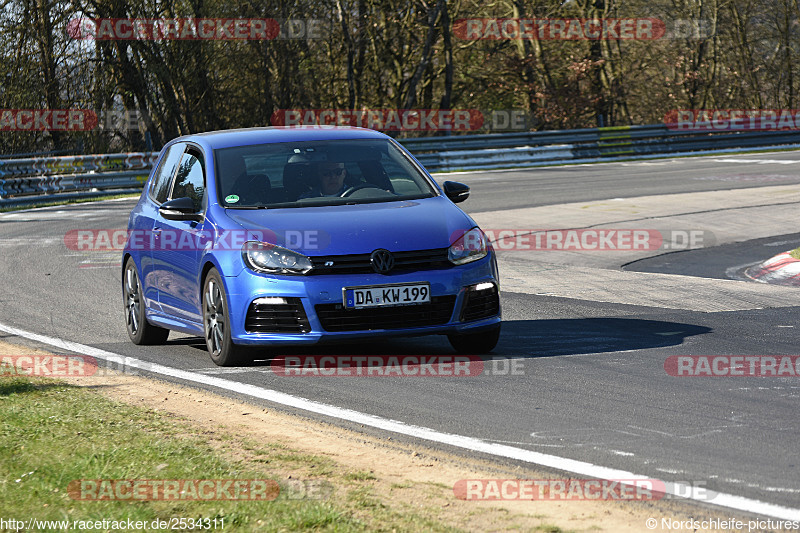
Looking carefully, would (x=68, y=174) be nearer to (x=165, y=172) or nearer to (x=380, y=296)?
(x=165, y=172)

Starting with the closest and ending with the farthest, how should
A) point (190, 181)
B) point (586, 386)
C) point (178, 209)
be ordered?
point (586, 386), point (178, 209), point (190, 181)

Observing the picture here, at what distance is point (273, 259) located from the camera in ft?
23.8

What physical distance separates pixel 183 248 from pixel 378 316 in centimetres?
179

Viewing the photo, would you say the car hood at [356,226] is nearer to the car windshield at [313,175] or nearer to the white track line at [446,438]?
the car windshield at [313,175]

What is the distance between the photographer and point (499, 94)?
39.5 meters

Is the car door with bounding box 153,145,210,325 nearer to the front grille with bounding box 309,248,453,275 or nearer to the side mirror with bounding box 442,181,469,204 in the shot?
the front grille with bounding box 309,248,453,275
